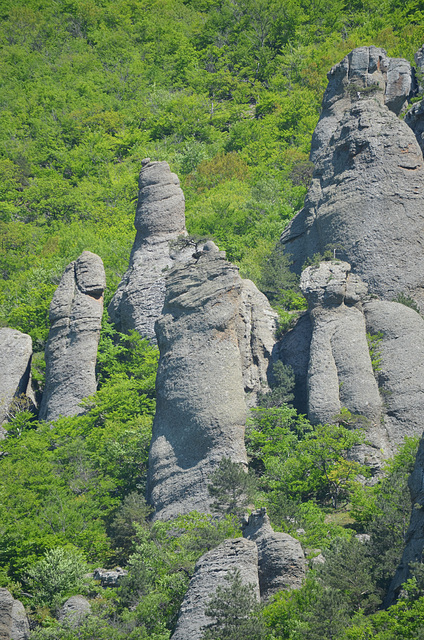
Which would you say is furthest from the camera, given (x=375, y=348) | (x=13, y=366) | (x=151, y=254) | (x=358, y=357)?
(x=151, y=254)

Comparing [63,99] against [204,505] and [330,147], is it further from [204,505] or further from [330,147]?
[204,505]

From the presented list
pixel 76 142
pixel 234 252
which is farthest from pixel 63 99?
pixel 234 252

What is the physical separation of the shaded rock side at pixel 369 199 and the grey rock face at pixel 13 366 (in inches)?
543

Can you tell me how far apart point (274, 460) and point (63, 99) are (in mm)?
58862

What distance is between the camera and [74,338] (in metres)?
44.5

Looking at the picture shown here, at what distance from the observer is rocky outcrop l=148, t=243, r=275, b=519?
33750 millimetres

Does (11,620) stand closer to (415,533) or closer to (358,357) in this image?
(415,533)

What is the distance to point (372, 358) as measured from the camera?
3744cm

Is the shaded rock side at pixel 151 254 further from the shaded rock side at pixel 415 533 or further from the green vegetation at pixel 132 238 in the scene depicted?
the shaded rock side at pixel 415 533

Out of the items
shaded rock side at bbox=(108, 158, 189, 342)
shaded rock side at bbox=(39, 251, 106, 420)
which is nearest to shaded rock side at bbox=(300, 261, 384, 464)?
shaded rock side at bbox=(108, 158, 189, 342)

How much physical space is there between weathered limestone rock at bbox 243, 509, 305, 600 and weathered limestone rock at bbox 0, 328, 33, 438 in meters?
18.7

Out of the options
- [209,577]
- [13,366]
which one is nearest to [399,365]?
[209,577]

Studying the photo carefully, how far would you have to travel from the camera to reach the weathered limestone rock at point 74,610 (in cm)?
2733

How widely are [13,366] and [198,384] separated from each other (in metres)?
12.6
